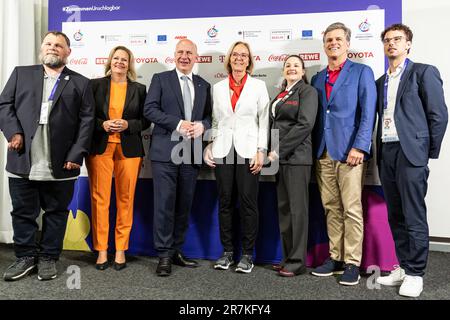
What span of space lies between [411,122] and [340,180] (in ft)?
1.93

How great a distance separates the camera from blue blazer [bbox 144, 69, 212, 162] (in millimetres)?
2723

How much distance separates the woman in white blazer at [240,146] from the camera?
9.03 feet

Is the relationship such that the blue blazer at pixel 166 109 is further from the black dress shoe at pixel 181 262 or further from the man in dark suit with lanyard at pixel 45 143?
the black dress shoe at pixel 181 262

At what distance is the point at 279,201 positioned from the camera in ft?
9.14

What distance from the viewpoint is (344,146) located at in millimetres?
2586

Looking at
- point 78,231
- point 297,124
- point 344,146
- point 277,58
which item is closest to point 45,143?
point 78,231

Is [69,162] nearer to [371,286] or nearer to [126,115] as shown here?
[126,115]

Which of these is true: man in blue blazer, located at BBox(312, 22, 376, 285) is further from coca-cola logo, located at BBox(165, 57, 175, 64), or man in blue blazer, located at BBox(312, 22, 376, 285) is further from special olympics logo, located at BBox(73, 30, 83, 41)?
special olympics logo, located at BBox(73, 30, 83, 41)

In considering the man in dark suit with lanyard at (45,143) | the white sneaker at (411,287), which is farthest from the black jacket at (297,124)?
the man in dark suit with lanyard at (45,143)

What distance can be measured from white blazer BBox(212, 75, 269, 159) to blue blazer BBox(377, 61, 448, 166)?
907 mm

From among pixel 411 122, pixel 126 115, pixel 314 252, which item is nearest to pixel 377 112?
pixel 411 122

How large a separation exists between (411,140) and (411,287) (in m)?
0.91

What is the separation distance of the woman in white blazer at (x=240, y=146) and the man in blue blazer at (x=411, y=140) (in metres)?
0.87

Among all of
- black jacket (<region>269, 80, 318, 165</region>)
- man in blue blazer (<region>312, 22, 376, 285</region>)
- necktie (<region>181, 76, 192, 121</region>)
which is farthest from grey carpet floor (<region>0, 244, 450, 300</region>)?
necktie (<region>181, 76, 192, 121</region>)
